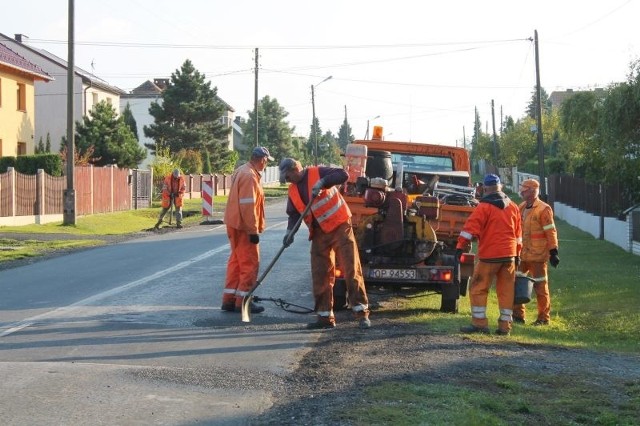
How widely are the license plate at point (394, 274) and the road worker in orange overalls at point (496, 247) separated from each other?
0.94 m

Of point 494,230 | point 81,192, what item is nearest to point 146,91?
point 81,192

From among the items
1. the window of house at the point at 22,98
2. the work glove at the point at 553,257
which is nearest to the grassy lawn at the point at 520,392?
the work glove at the point at 553,257

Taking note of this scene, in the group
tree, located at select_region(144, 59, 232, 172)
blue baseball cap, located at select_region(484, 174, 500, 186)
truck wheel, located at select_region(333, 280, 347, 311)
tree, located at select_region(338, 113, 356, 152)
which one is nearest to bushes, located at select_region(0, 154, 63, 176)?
truck wheel, located at select_region(333, 280, 347, 311)

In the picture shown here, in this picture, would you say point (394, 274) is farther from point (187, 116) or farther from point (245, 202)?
point (187, 116)

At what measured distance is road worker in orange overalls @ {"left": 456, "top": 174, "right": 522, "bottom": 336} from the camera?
10719 millimetres

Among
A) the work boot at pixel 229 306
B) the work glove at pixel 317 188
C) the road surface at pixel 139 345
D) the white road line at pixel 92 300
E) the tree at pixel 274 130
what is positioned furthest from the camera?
the tree at pixel 274 130

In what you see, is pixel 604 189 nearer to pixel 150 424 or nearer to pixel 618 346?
pixel 618 346

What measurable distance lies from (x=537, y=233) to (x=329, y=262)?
11.6 ft

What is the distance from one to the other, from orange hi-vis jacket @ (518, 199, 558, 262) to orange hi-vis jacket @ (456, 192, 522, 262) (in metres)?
1.77

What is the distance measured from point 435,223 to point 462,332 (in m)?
2.71

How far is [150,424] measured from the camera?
608 cm

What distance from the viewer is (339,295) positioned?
11.8 m

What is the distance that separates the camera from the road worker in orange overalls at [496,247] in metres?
10.7

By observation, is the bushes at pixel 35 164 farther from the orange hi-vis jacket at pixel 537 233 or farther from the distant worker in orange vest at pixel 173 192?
the orange hi-vis jacket at pixel 537 233
